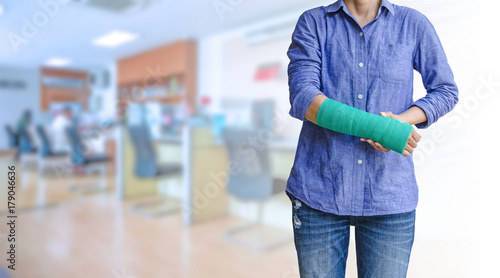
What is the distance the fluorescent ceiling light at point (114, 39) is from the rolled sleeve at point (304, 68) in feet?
7.08

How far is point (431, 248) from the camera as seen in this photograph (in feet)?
3.81

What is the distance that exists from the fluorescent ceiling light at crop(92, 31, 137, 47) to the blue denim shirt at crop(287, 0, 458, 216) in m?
2.19

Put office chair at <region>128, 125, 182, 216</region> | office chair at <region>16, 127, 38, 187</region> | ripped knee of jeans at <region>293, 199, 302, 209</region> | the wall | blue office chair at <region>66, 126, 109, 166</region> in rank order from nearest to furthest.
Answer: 1. ripped knee of jeans at <region>293, 199, 302, 209</region>
2. the wall
3. office chair at <region>16, 127, 38, 187</region>
4. office chair at <region>128, 125, 182, 216</region>
5. blue office chair at <region>66, 126, 109, 166</region>

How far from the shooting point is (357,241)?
78cm

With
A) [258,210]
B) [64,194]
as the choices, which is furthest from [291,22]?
[64,194]

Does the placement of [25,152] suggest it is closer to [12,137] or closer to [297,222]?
[12,137]

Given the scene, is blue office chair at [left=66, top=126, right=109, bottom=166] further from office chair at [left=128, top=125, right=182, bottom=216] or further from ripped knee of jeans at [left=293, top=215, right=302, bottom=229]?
ripped knee of jeans at [left=293, top=215, right=302, bottom=229]

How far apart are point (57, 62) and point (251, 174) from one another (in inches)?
59.8

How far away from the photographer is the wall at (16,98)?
1.72m

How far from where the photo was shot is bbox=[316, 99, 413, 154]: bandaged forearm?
65 cm

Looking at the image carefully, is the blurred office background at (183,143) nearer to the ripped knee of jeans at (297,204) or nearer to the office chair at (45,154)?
the office chair at (45,154)

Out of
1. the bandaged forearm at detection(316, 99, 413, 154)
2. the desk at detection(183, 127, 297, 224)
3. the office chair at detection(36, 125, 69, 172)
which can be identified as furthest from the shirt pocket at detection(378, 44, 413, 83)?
the office chair at detection(36, 125, 69, 172)

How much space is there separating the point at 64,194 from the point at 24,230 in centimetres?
86

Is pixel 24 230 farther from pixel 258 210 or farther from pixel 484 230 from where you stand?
pixel 484 230
